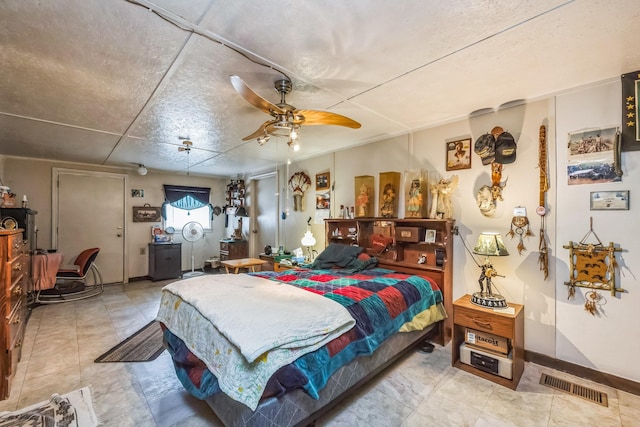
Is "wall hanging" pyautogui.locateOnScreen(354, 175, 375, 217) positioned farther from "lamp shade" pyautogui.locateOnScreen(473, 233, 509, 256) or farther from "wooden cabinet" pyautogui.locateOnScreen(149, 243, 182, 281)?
"wooden cabinet" pyautogui.locateOnScreen(149, 243, 182, 281)

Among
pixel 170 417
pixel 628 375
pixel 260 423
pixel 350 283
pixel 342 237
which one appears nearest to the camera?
pixel 260 423

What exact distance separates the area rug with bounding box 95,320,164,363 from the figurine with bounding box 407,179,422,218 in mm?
3008

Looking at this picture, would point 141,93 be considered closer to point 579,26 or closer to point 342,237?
point 342,237

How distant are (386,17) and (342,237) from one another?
2.81 meters

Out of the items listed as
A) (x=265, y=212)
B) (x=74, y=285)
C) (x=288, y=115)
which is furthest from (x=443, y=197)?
(x=74, y=285)

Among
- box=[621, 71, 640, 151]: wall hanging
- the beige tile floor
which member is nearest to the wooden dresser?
the beige tile floor

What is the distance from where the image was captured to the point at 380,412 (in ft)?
6.03

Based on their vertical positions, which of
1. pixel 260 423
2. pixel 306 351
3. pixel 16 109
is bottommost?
pixel 260 423

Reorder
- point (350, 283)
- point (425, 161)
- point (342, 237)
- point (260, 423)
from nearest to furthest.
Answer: point (260, 423) < point (350, 283) < point (425, 161) < point (342, 237)

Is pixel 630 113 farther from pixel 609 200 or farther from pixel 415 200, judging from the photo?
pixel 415 200

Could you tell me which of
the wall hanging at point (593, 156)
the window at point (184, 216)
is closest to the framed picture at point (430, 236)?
the wall hanging at point (593, 156)

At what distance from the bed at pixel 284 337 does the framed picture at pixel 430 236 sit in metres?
0.62

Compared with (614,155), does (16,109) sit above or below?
above

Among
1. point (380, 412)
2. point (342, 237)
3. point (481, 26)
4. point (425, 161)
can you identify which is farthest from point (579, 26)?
point (342, 237)
